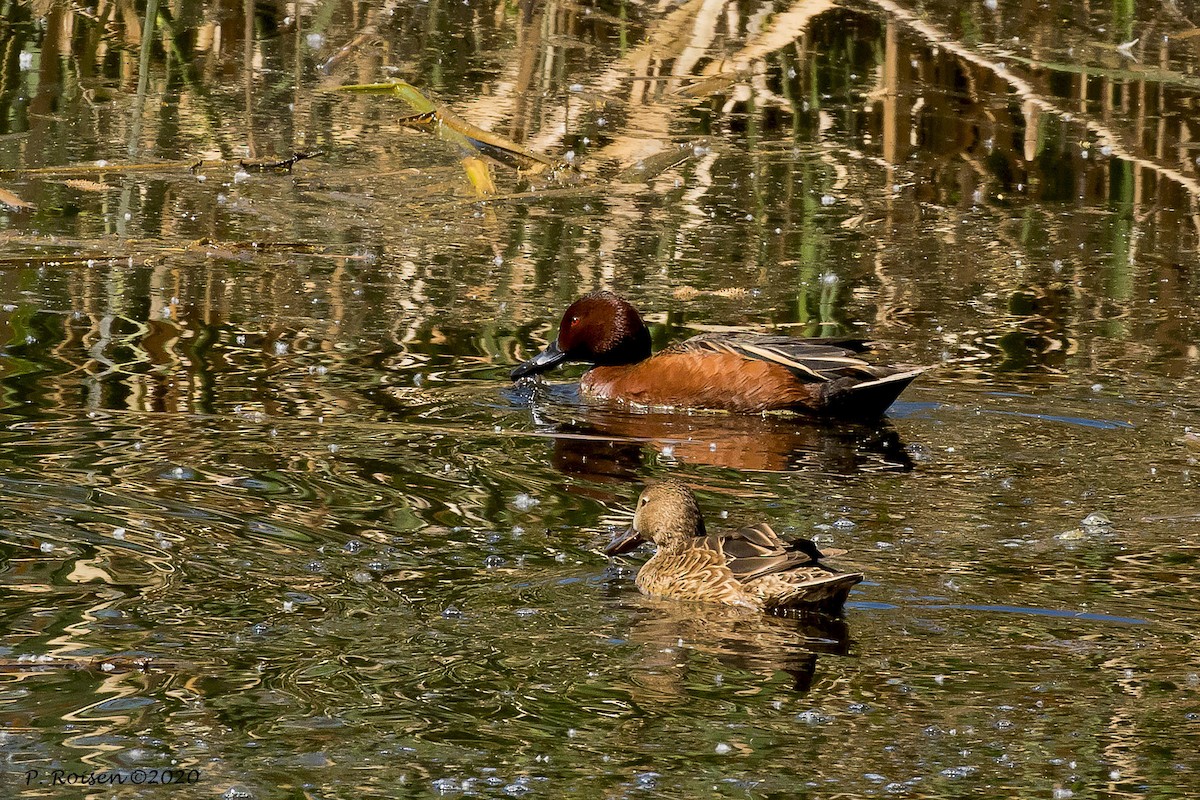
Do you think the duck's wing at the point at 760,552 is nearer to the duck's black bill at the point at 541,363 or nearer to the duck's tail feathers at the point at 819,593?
the duck's tail feathers at the point at 819,593

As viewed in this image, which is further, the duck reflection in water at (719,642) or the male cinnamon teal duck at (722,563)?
the male cinnamon teal duck at (722,563)

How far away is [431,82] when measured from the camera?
13.6 meters

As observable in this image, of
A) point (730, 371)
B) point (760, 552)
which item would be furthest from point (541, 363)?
point (760, 552)

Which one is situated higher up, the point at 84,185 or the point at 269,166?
the point at 269,166

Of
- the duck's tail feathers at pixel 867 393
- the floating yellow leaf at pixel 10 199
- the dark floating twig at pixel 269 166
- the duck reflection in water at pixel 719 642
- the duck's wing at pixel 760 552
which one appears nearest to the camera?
the duck reflection in water at pixel 719 642

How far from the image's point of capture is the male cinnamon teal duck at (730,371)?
8.40m

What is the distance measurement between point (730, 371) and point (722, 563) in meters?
2.68

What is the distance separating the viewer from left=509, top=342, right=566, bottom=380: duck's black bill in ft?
28.5

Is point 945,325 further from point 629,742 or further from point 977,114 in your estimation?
point 629,742

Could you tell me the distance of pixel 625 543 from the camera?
21.0 ft

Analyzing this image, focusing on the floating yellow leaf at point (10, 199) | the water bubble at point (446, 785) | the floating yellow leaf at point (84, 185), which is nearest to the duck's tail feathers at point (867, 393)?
the water bubble at point (446, 785)

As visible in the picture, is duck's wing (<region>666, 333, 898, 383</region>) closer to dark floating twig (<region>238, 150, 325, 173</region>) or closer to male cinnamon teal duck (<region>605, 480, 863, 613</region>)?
male cinnamon teal duck (<region>605, 480, 863, 613</region>)

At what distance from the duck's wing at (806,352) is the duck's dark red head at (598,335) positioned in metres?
0.54

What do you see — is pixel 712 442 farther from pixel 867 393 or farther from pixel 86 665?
pixel 86 665
